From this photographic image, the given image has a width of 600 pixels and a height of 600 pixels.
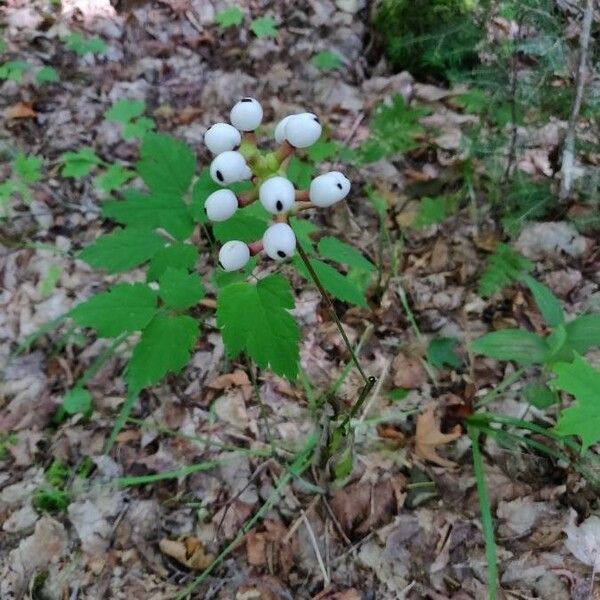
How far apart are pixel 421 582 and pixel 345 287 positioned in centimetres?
90

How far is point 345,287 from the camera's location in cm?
142

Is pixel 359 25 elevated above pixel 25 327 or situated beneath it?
elevated above

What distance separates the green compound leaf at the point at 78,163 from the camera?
9.52 ft

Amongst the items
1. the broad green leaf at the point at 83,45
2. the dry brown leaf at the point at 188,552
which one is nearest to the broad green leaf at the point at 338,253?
the dry brown leaf at the point at 188,552

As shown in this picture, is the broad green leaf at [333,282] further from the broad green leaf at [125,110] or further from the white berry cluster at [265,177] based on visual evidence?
the broad green leaf at [125,110]

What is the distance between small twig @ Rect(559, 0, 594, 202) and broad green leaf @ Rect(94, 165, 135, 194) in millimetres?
1970

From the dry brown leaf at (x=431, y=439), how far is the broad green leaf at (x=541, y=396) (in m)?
0.28

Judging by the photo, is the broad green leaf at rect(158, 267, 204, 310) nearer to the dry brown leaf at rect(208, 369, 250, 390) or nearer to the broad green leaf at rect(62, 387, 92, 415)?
the dry brown leaf at rect(208, 369, 250, 390)

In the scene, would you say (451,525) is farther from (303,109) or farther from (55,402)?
(303,109)

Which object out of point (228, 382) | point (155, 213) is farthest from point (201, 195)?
point (228, 382)

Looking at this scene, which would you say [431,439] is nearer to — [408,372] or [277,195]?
[408,372]

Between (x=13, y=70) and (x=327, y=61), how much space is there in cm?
184

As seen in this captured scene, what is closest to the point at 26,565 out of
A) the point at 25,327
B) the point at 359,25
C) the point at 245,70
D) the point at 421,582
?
the point at 25,327

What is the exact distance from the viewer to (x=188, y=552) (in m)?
1.79
